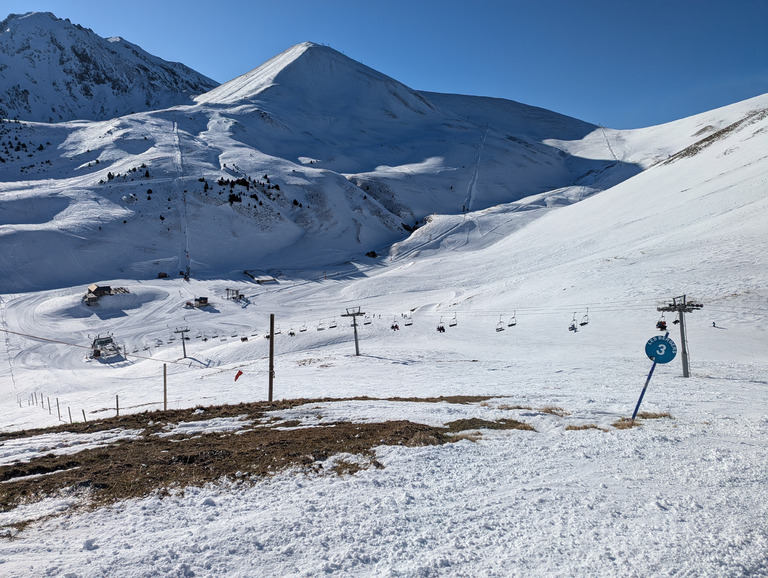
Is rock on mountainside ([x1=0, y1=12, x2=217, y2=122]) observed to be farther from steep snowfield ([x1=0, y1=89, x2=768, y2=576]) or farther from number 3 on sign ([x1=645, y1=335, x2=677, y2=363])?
number 3 on sign ([x1=645, y1=335, x2=677, y2=363])

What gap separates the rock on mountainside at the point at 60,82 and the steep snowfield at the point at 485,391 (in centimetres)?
14920

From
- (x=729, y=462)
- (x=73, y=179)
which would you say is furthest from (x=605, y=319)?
(x=73, y=179)

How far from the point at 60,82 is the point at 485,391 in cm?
22966

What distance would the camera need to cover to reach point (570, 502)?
6555 mm

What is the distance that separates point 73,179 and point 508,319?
92.7 m

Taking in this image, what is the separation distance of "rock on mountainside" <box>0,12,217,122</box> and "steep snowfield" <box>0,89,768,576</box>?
149m

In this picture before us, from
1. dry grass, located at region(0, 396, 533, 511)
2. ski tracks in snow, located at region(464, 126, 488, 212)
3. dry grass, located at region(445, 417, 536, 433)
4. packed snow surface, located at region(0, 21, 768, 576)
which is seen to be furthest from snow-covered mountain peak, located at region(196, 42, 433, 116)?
dry grass, located at region(445, 417, 536, 433)

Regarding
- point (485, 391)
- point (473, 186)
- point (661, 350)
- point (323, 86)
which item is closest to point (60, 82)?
point (323, 86)

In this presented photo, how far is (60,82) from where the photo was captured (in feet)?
600

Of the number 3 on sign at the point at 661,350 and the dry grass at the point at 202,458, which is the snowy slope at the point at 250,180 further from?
the number 3 on sign at the point at 661,350

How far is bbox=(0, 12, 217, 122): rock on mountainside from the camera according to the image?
17125 centimetres

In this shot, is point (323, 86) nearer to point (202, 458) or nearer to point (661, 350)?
point (661, 350)

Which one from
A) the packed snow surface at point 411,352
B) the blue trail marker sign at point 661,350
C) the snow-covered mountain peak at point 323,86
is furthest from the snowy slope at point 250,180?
the blue trail marker sign at point 661,350

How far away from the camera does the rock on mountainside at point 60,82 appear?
17125cm
